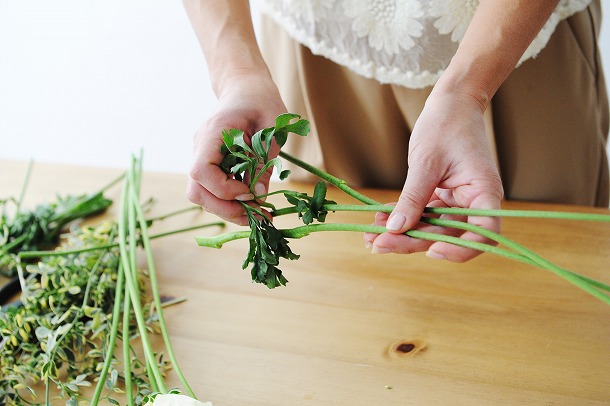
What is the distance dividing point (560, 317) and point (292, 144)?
19.3 inches

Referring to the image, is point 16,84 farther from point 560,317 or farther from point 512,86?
point 560,317

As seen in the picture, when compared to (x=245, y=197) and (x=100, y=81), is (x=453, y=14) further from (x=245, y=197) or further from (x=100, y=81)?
(x=100, y=81)

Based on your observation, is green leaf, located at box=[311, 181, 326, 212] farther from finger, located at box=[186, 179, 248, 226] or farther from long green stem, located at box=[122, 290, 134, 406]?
long green stem, located at box=[122, 290, 134, 406]

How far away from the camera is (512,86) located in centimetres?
87

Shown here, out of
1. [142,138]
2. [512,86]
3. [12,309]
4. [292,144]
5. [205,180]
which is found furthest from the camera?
[142,138]

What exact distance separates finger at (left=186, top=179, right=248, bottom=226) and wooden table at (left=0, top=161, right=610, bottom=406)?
6.1 inches

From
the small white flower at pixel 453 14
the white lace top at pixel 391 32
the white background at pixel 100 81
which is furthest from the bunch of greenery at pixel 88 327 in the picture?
the white background at pixel 100 81

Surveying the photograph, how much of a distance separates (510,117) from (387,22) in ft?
0.75

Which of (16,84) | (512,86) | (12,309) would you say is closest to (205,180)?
(12,309)

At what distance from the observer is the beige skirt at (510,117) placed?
2.87ft

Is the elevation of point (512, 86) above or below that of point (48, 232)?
above

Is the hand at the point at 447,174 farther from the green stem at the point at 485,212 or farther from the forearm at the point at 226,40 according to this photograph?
the forearm at the point at 226,40

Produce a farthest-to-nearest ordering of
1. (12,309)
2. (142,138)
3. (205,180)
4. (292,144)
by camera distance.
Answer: (142,138), (292,144), (12,309), (205,180)

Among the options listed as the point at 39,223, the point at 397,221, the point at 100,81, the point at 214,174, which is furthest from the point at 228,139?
the point at 100,81
